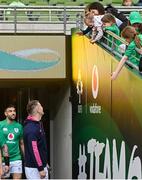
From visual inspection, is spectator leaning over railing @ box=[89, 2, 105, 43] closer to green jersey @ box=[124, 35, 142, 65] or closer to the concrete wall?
green jersey @ box=[124, 35, 142, 65]

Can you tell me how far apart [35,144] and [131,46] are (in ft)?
6.67

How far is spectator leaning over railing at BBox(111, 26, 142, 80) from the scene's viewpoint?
29.8 ft

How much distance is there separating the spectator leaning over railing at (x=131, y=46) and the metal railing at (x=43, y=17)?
12.4ft

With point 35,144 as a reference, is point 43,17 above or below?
above

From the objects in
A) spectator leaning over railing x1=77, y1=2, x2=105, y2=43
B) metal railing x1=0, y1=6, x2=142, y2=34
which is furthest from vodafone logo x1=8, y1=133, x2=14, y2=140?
metal railing x1=0, y1=6, x2=142, y2=34

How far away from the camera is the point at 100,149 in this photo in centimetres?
1132

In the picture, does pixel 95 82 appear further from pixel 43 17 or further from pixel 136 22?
pixel 43 17

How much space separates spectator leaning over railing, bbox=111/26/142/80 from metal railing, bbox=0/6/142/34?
148 inches

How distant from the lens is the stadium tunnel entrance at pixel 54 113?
47.2 ft

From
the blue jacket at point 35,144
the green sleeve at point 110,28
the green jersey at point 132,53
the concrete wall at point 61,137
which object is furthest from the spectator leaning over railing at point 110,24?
the concrete wall at point 61,137

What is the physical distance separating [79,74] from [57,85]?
99.4 inches

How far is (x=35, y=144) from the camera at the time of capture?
8664mm

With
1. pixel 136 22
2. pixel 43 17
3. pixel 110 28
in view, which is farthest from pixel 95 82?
pixel 43 17

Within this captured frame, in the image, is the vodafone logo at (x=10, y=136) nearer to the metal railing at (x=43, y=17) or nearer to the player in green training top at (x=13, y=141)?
the player in green training top at (x=13, y=141)
